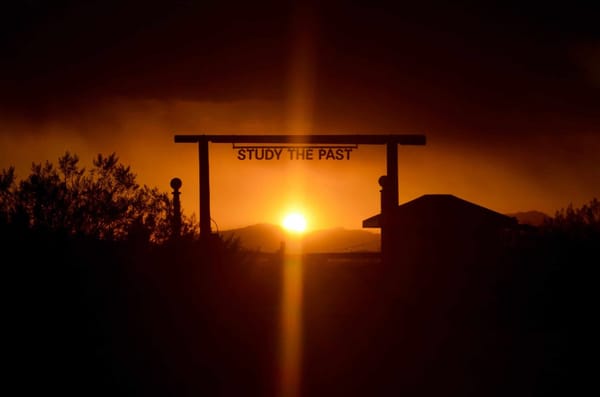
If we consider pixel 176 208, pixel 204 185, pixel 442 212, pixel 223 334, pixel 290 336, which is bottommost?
pixel 290 336

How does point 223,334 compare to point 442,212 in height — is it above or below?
below

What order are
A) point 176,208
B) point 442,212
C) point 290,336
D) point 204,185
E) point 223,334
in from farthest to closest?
point 442,212
point 204,185
point 176,208
point 290,336
point 223,334

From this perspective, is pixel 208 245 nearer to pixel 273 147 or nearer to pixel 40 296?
pixel 40 296

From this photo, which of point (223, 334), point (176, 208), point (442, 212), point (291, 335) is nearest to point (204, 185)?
point (176, 208)

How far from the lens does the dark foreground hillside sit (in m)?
10.0

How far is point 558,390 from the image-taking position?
10398 mm

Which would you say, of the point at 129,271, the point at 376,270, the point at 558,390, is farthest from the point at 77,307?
the point at 376,270

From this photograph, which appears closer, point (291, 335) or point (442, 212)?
point (291, 335)

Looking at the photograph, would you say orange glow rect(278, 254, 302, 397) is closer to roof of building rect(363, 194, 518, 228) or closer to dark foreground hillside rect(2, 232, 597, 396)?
dark foreground hillside rect(2, 232, 597, 396)

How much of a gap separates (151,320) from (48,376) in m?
2.24

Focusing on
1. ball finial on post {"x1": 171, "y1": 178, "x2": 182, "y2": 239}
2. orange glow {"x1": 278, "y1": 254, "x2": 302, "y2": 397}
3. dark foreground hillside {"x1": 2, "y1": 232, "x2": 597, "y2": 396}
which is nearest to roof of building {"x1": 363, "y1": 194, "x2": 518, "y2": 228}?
dark foreground hillside {"x1": 2, "y1": 232, "x2": 597, "y2": 396}

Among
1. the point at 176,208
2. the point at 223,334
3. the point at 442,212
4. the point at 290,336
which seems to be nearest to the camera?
the point at 223,334

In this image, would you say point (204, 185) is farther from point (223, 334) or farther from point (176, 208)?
point (223, 334)

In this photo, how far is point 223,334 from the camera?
11.9 meters
